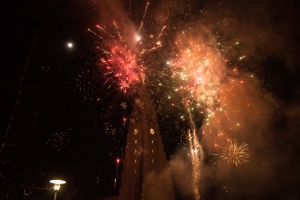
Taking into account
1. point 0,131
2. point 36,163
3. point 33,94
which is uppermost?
point 33,94

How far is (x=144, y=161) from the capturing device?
20.8m

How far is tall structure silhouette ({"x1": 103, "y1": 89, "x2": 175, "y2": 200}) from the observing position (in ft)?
65.0

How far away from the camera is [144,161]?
20.8 metres

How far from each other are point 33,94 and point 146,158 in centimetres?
1235

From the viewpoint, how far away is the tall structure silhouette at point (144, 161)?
65.0 ft

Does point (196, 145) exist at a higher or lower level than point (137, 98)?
lower

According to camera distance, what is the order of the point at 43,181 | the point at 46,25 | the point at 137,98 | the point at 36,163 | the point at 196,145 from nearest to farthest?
1. the point at 46,25
2. the point at 36,163
3. the point at 43,181
4. the point at 196,145
5. the point at 137,98

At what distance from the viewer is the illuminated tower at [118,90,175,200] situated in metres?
19.8

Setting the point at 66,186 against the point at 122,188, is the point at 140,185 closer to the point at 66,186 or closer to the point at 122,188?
the point at 122,188

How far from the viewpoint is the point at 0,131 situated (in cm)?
822

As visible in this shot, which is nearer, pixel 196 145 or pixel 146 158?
pixel 196 145

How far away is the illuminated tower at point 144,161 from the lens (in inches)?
780

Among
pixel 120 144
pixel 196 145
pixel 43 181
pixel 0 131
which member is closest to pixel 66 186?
pixel 43 181

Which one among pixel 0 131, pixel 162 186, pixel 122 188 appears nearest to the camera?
pixel 0 131
